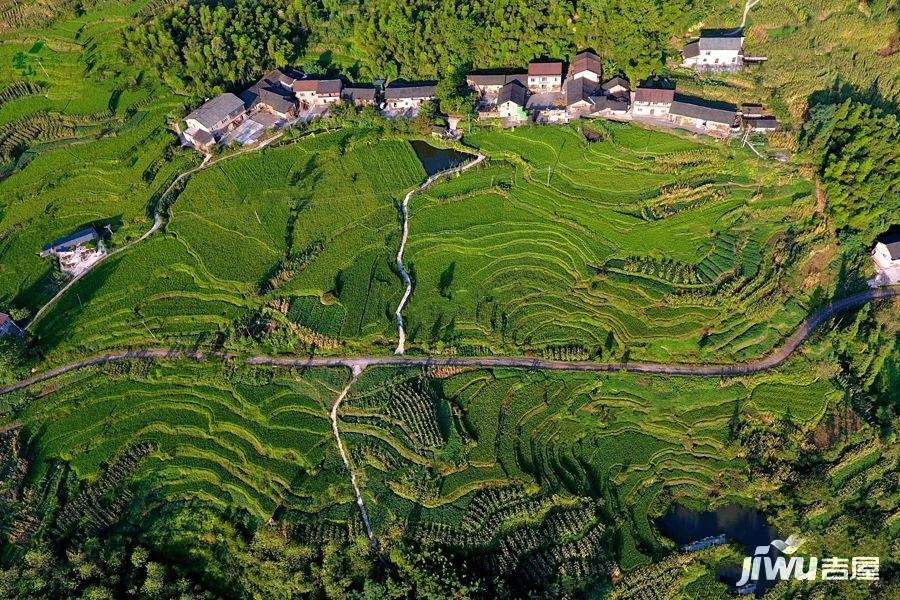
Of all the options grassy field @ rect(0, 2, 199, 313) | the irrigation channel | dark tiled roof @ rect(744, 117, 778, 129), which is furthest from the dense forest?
dark tiled roof @ rect(744, 117, 778, 129)

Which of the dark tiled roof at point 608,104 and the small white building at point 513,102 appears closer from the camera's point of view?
the dark tiled roof at point 608,104

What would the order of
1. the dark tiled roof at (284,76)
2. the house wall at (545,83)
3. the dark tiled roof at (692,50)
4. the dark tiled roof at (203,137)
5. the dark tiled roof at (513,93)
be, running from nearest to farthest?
1. the dark tiled roof at (203,137)
2. the dark tiled roof at (513,93)
3. the dark tiled roof at (692,50)
4. the house wall at (545,83)
5. the dark tiled roof at (284,76)

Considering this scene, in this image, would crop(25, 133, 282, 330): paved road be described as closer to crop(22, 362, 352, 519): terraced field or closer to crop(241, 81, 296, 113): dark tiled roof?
crop(241, 81, 296, 113): dark tiled roof

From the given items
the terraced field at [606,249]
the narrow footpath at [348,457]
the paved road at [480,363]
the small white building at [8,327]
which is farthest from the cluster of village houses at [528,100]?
the narrow footpath at [348,457]

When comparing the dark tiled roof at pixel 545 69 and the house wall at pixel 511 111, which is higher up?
the dark tiled roof at pixel 545 69

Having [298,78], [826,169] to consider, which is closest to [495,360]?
[826,169]

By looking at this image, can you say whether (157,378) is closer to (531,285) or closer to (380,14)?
(531,285)

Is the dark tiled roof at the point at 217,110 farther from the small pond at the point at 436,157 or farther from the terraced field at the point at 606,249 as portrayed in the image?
the terraced field at the point at 606,249

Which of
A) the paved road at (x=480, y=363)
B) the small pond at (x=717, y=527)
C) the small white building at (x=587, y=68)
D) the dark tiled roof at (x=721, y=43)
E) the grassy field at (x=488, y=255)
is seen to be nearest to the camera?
the small pond at (x=717, y=527)

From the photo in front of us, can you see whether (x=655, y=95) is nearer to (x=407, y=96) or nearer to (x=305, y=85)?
(x=407, y=96)
